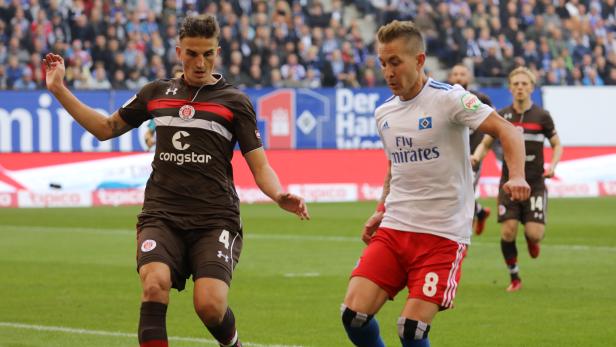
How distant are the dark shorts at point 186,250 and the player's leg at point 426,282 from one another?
43.2 inches

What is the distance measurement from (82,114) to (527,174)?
758 centimetres

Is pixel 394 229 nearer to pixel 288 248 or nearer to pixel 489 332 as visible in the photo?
pixel 489 332

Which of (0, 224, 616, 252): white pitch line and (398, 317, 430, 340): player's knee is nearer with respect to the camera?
(398, 317, 430, 340): player's knee

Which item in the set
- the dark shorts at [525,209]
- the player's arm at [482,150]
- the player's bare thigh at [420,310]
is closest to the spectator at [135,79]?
the player's arm at [482,150]

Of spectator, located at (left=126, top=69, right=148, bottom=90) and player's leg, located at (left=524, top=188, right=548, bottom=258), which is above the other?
player's leg, located at (left=524, top=188, right=548, bottom=258)

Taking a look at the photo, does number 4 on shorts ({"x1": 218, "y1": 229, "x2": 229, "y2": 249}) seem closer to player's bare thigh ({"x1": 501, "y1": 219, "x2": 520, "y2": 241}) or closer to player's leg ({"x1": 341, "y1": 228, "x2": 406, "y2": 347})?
player's leg ({"x1": 341, "y1": 228, "x2": 406, "y2": 347})

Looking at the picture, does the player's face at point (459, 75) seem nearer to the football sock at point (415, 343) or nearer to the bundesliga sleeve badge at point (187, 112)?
the bundesliga sleeve badge at point (187, 112)

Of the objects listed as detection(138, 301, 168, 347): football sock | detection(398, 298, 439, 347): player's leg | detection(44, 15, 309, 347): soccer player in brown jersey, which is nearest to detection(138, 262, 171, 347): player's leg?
detection(138, 301, 168, 347): football sock

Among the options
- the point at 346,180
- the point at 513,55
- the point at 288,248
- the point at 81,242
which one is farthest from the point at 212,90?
the point at 513,55

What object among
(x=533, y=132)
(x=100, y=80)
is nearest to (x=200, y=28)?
(x=533, y=132)

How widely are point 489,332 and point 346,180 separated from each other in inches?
702

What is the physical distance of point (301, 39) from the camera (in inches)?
1321

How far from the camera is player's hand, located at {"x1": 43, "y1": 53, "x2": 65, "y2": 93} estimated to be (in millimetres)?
7862

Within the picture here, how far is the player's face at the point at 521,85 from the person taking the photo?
47.0 feet
